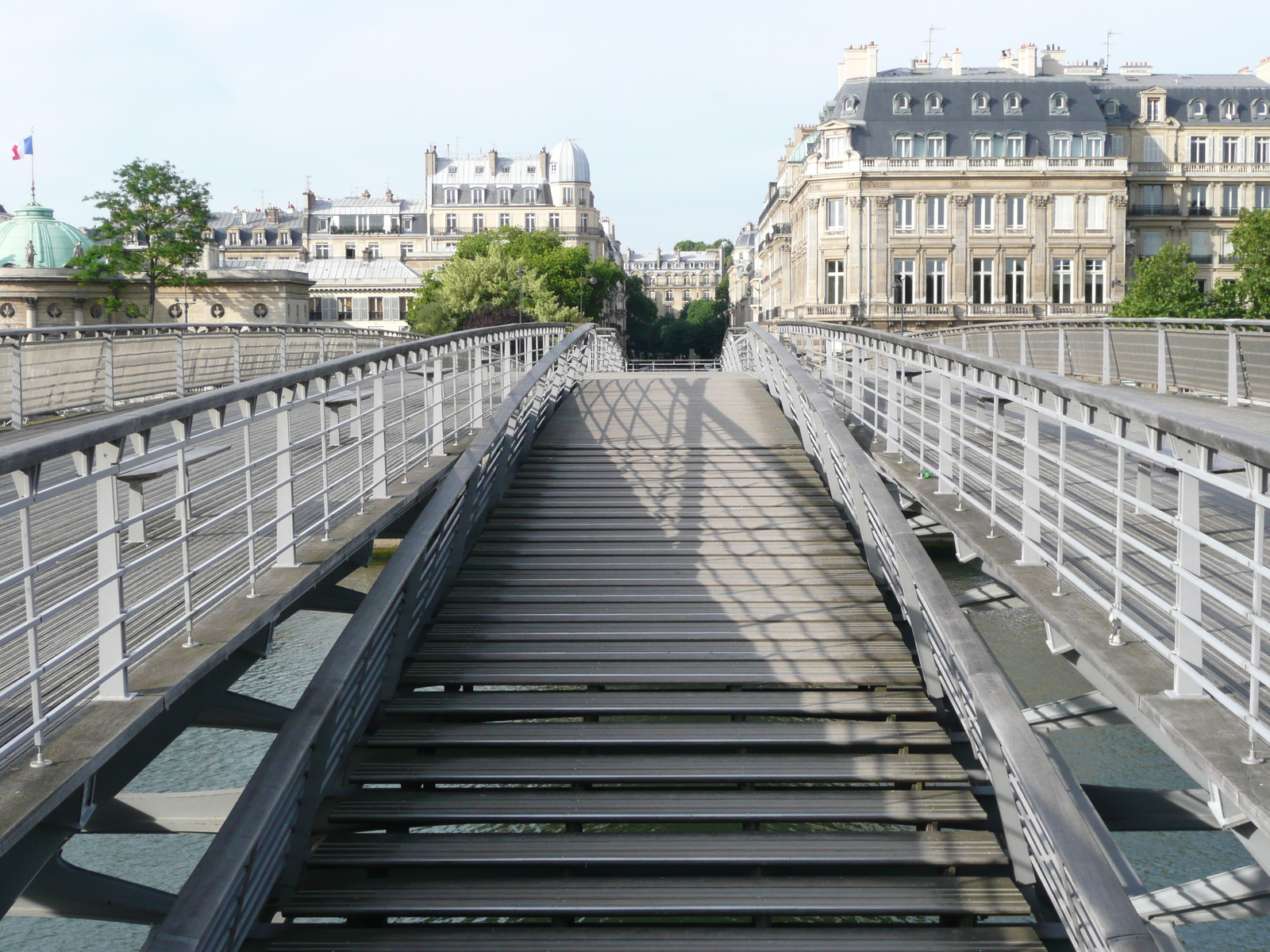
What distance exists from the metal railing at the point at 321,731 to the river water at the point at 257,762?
593cm

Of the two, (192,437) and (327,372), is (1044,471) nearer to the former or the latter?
(327,372)

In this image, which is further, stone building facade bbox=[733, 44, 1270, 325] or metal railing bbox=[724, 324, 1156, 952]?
stone building facade bbox=[733, 44, 1270, 325]

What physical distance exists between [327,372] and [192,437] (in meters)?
2.32

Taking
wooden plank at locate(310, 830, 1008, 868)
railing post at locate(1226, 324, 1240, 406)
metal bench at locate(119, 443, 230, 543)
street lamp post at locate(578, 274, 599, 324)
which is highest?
street lamp post at locate(578, 274, 599, 324)

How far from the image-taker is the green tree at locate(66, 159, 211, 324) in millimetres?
55781

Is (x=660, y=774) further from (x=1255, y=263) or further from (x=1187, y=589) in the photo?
(x=1255, y=263)

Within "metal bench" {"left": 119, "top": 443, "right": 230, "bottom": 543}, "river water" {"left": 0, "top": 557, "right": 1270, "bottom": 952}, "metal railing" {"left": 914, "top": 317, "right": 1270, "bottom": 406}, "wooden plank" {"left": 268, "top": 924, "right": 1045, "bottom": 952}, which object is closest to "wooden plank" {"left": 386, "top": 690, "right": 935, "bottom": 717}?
"wooden plank" {"left": 268, "top": 924, "right": 1045, "bottom": 952}

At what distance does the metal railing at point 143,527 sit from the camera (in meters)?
4.12

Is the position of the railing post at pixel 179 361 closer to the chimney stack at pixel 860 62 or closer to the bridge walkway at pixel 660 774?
the bridge walkway at pixel 660 774

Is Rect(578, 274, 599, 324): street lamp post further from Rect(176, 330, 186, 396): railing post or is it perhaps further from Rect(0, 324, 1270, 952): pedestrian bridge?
A: Rect(0, 324, 1270, 952): pedestrian bridge

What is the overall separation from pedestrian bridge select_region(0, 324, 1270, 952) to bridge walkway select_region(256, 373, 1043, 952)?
0.02 meters

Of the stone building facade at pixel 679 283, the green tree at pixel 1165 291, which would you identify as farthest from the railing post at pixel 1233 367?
the stone building facade at pixel 679 283

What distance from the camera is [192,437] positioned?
5.22 m

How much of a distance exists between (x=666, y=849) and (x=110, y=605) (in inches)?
101
